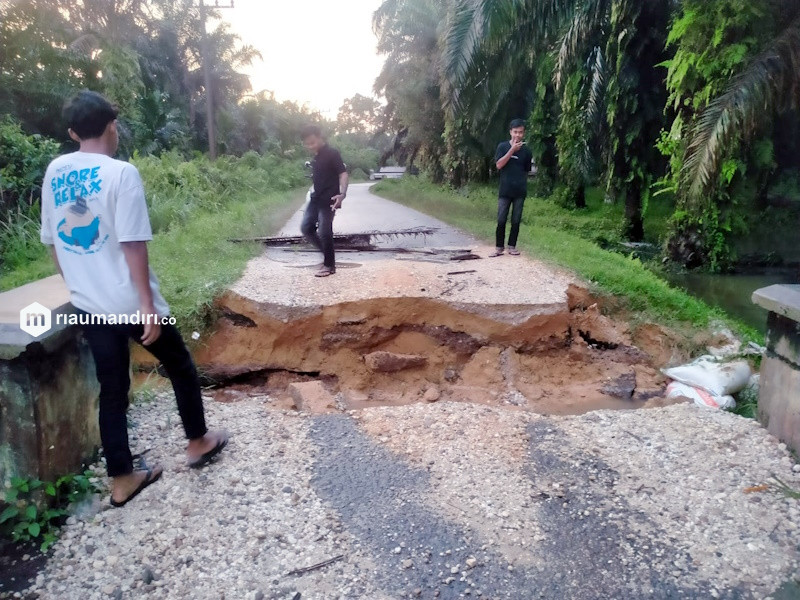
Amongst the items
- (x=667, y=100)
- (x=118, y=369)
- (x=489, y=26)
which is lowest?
(x=118, y=369)

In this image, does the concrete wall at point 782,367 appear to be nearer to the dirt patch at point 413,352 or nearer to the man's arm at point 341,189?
the dirt patch at point 413,352

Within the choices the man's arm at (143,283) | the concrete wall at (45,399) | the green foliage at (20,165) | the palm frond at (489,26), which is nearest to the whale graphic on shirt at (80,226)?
the man's arm at (143,283)

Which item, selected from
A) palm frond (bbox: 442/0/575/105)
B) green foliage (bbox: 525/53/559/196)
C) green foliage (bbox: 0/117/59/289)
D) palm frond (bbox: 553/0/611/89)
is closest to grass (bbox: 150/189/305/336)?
green foliage (bbox: 0/117/59/289)

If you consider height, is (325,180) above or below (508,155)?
below

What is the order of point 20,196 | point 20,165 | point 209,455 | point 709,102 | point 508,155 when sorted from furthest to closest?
point 20,165
point 20,196
point 709,102
point 508,155
point 209,455

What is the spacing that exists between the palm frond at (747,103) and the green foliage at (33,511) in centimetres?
844

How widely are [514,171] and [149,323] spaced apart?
5.88 meters

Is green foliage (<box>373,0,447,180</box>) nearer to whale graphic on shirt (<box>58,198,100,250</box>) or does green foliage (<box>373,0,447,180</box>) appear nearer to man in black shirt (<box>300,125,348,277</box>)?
man in black shirt (<box>300,125,348,277</box>)

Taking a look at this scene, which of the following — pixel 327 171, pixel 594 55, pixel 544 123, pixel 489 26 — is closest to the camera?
pixel 327 171

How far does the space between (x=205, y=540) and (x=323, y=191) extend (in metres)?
4.53

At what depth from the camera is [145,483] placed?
3.08 m

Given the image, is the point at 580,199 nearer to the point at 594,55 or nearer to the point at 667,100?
the point at 594,55

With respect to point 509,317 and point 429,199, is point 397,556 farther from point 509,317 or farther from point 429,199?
point 429,199

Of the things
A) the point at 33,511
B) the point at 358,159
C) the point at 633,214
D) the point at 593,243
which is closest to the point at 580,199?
the point at 633,214
